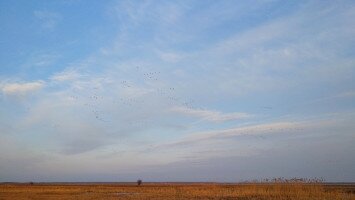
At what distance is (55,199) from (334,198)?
72.4ft

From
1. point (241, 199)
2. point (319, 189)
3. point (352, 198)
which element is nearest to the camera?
point (352, 198)

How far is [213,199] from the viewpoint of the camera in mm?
33000

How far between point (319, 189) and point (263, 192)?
16.0 feet

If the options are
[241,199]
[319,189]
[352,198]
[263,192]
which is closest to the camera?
[352,198]

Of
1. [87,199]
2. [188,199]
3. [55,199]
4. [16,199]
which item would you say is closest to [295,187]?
[188,199]

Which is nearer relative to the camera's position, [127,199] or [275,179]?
[127,199]

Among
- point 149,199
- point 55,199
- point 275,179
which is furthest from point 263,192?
point 55,199

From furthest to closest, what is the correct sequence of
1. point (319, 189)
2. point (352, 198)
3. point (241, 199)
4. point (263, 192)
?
point (263, 192), point (319, 189), point (241, 199), point (352, 198)

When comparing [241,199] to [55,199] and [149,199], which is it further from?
[55,199]

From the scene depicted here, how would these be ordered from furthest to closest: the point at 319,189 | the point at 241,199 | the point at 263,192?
1. the point at 263,192
2. the point at 319,189
3. the point at 241,199

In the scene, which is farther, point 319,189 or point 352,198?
point 319,189

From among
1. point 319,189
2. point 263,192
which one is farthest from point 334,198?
point 263,192

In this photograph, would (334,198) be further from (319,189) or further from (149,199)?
(149,199)

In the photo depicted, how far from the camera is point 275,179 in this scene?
37.5 meters
